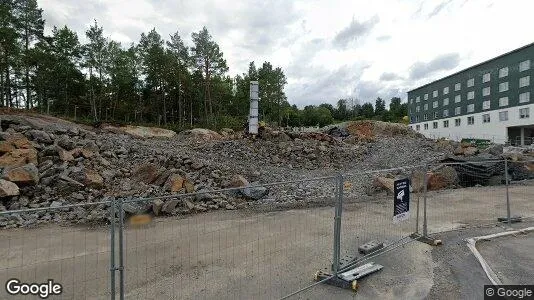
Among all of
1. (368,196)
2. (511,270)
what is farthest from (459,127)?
(511,270)

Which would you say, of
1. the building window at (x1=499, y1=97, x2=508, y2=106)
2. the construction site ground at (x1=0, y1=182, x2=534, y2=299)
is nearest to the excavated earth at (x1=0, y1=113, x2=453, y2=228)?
the construction site ground at (x1=0, y1=182, x2=534, y2=299)

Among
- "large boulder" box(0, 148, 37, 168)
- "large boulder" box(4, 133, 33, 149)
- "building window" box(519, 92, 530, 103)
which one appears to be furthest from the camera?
"building window" box(519, 92, 530, 103)

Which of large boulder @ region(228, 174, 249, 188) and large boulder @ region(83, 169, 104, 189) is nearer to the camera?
large boulder @ region(83, 169, 104, 189)

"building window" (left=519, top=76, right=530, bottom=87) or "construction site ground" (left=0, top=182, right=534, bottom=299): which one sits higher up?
"building window" (left=519, top=76, right=530, bottom=87)

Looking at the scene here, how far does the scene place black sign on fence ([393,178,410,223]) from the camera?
18.4ft

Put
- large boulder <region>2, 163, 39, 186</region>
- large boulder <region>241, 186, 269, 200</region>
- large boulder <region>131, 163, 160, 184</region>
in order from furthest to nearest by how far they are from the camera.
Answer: large boulder <region>131, 163, 160, 184</region>, large boulder <region>241, 186, 269, 200</region>, large boulder <region>2, 163, 39, 186</region>

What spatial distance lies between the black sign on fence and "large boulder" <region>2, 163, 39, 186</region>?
428 inches

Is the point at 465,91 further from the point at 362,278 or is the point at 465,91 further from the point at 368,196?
the point at 362,278

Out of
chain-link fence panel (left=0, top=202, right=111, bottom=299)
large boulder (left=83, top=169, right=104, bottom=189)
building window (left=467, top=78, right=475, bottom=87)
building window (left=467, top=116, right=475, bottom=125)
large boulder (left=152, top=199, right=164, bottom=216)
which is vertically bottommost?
chain-link fence panel (left=0, top=202, right=111, bottom=299)

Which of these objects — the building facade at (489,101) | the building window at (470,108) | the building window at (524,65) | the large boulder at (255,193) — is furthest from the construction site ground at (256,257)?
the building window at (470,108)

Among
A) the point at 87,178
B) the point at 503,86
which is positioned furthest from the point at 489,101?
the point at 87,178

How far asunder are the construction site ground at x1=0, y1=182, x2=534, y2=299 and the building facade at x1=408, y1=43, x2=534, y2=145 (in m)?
49.3

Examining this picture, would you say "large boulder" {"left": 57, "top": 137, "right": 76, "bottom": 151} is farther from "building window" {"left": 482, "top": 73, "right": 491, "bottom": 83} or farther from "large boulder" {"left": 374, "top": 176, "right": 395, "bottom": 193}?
"building window" {"left": 482, "top": 73, "right": 491, "bottom": 83}

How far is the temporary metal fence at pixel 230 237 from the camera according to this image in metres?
4.69
